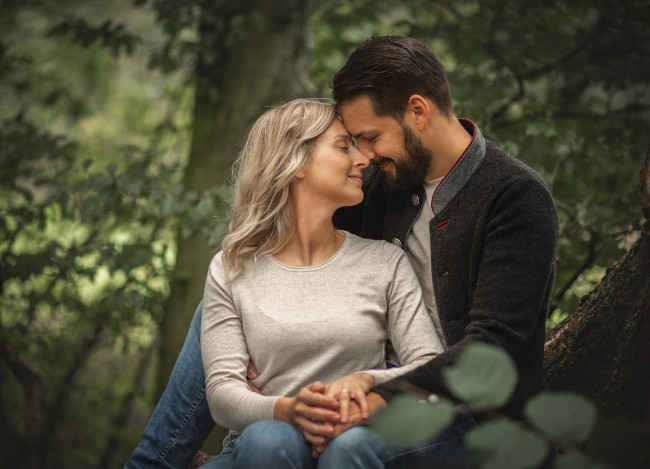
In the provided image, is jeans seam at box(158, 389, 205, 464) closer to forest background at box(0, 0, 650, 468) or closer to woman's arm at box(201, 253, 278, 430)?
woman's arm at box(201, 253, 278, 430)

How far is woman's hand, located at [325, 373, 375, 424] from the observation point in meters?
1.56

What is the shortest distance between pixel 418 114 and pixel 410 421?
4.95 ft

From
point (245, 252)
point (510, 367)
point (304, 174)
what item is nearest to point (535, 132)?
point (304, 174)

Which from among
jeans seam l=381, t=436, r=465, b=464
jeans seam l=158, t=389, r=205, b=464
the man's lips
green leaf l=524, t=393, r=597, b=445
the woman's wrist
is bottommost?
jeans seam l=158, t=389, r=205, b=464

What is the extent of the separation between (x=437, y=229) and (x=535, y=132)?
1.19 m

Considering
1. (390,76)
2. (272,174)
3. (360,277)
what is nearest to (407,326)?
(360,277)

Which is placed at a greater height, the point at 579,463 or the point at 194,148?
the point at 579,463

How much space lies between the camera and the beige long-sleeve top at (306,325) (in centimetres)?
180

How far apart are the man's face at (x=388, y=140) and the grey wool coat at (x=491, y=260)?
96 millimetres

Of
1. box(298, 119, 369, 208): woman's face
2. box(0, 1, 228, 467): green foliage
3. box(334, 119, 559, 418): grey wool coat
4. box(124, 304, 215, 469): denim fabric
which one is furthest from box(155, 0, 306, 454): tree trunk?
box(334, 119, 559, 418): grey wool coat

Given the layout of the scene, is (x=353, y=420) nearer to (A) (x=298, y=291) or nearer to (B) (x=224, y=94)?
(A) (x=298, y=291)

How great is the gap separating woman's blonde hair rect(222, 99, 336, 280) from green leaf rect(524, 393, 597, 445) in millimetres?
1348

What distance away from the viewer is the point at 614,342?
5.97 ft

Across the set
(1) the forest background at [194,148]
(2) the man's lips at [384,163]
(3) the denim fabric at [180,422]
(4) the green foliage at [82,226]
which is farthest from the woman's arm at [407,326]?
(4) the green foliage at [82,226]
